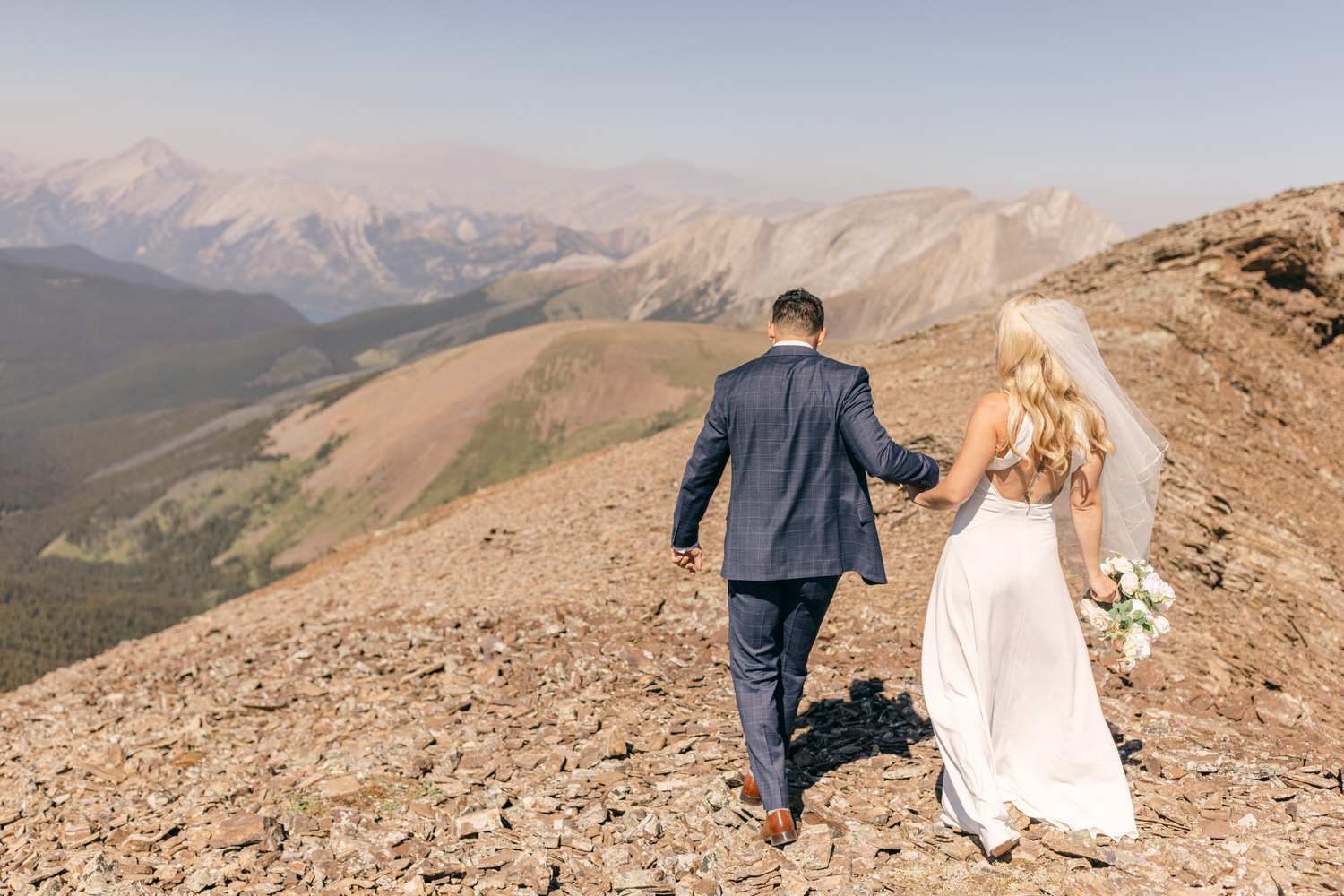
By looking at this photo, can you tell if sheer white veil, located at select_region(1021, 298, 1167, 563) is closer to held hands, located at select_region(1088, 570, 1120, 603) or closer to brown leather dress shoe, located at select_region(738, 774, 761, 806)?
held hands, located at select_region(1088, 570, 1120, 603)

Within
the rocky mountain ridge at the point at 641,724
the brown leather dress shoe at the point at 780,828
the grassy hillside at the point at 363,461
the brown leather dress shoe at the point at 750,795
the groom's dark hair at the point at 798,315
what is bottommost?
the grassy hillside at the point at 363,461

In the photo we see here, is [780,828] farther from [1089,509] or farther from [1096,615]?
[1089,509]

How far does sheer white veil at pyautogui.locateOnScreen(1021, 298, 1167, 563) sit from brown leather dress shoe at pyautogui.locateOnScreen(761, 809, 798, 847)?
2.70 meters

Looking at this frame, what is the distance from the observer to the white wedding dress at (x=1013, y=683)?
4.55m

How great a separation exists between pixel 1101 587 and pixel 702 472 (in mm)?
2878

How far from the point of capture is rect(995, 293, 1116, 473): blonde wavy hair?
435 cm

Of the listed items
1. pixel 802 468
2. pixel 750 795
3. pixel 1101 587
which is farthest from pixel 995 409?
pixel 750 795

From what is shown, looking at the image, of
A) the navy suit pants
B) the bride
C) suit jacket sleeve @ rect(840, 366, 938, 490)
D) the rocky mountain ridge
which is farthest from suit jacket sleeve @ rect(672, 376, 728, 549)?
the rocky mountain ridge

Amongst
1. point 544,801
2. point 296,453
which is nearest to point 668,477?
point 544,801

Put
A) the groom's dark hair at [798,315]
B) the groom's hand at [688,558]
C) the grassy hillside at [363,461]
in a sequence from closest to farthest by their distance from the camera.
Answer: the groom's dark hair at [798,315]
the groom's hand at [688,558]
the grassy hillside at [363,461]

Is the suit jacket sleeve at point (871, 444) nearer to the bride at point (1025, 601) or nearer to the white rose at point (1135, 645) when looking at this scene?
the bride at point (1025, 601)

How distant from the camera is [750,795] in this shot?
5.18 meters

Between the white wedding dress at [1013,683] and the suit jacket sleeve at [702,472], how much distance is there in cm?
155

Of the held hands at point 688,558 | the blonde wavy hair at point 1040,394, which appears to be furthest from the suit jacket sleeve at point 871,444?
the held hands at point 688,558
